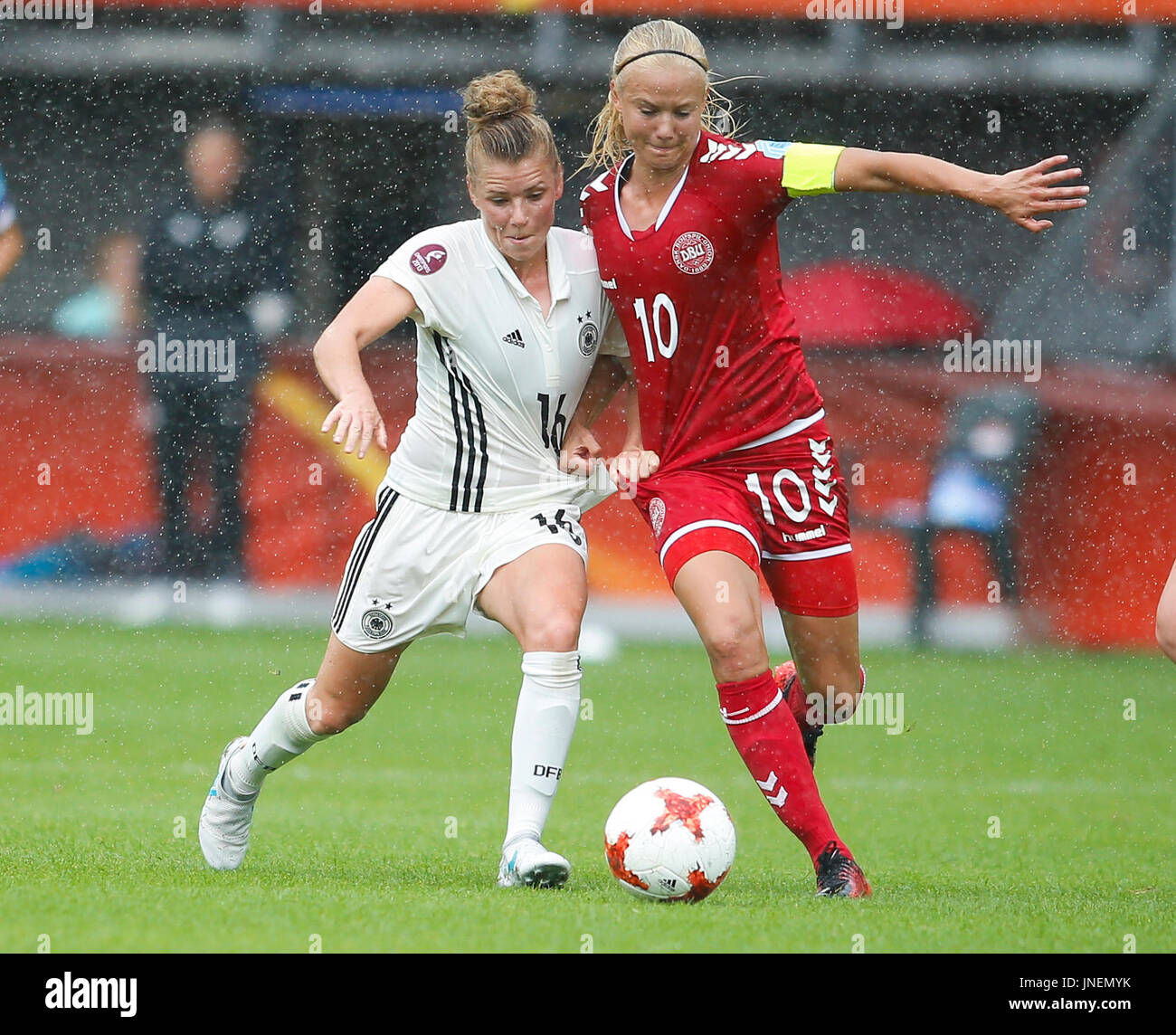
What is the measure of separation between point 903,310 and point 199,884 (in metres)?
8.92

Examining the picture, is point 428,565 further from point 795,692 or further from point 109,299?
point 109,299

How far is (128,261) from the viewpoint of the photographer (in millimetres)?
13133

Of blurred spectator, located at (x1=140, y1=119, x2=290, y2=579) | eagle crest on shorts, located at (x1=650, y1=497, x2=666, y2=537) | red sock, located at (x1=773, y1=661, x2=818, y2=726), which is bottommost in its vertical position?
red sock, located at (x1=773, y1=661, x2=818, y2=726)

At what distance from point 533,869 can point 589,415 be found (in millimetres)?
1322

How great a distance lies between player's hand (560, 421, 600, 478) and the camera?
193 inches

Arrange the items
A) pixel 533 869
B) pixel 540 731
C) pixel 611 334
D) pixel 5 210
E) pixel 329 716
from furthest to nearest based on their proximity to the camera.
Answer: pixel 5 210 → pixel 611 334 → pixel 329 716 → pixel 540 731 → pixel 533 869

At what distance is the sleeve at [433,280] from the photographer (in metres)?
4.70

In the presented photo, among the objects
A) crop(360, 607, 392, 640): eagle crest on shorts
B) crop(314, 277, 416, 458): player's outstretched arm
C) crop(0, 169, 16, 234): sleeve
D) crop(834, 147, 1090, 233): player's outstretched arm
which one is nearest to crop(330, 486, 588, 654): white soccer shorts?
crop(360, 607, 392, 640): eagle crest on shorts

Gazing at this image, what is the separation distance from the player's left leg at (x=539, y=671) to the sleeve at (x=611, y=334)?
2.09 ft

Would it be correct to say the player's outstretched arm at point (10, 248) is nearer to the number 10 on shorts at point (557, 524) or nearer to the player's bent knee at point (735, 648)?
the number 10 on shorts at point (557, 524)

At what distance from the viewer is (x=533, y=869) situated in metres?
4.43

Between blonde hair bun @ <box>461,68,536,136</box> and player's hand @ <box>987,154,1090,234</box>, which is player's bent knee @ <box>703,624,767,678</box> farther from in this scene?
blonde hair bun @ <box>461,68,536,136</box>

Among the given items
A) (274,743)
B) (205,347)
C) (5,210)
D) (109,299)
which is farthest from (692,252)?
(5,210)

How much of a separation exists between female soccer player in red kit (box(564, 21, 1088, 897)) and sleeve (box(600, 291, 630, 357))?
6cm
